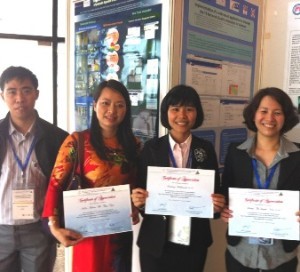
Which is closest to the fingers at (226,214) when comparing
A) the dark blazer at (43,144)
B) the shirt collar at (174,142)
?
the shirt collar at (174,142)

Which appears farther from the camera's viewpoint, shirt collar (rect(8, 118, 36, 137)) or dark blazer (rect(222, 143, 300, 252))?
shirt collar (rect(8, 118, 36, 137))

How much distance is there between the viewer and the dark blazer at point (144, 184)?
1845mm

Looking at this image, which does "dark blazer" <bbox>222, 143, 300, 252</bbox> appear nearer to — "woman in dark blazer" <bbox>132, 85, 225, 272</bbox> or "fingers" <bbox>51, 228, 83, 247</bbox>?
"woman in dark blazer" <bbox>132, 85, 225, 272</bbox>

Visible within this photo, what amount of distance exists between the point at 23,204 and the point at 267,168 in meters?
1.38

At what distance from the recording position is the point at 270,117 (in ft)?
5.77

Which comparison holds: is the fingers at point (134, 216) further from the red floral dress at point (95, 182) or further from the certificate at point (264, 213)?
the certificate at point (264, 213)

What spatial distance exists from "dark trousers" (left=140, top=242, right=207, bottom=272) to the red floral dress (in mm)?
188

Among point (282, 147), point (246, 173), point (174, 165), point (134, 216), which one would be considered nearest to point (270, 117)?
point (282, 147)

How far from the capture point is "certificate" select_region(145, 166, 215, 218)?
176cm

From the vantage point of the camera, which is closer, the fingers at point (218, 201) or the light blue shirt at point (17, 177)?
the fingers at point (218, 201)

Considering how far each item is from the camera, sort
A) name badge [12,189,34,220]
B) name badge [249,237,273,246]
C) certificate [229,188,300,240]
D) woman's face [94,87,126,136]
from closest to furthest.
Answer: certificate [229,188,300,240] → name badge [249,237,273,246] → woman's face [94,87,126,136] → name badge [12,189,34,220]

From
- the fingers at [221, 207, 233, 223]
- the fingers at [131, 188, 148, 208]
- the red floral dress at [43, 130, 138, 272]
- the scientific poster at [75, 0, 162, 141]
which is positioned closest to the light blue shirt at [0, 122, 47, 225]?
the red floral dress at [43, 130, 138, 272]

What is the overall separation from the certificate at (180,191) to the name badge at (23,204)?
725mm

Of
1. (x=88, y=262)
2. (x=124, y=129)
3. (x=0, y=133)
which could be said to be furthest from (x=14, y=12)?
(x=88, y=262)
